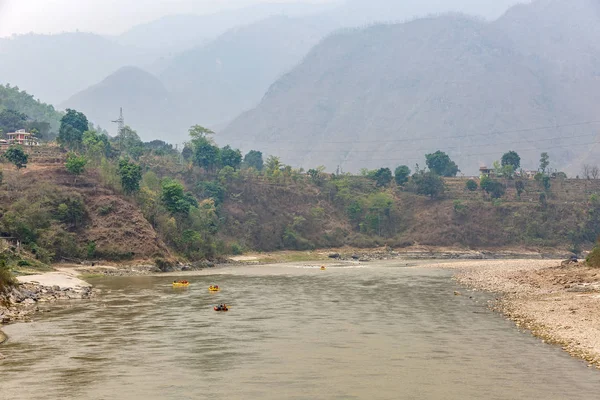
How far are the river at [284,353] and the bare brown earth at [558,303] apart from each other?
5.05ft

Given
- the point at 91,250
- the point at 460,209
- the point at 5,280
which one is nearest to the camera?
the point at 5,280

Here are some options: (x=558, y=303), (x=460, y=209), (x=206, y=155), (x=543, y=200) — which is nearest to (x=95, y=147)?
(x=206, y=155)

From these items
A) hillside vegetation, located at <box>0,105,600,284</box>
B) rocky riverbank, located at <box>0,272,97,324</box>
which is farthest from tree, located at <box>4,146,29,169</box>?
rocky riverbank, located at <box>0,272,97,324</box>

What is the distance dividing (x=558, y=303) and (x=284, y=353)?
26849 millimetres

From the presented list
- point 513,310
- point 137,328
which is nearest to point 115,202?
point 137,328

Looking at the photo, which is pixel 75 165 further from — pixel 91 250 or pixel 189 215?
pixel 189 215

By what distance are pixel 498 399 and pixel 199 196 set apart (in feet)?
525

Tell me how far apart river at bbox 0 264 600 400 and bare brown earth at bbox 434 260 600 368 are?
5.05ft

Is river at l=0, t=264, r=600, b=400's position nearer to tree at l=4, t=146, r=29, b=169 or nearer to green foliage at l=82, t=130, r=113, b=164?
tree at l=4, t=146, r=29, b=169

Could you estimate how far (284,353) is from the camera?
38625 millimetres

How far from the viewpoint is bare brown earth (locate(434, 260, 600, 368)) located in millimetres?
39781

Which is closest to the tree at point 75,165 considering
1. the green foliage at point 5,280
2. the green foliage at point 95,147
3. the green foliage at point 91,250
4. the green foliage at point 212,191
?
the green foliage at point 95,147

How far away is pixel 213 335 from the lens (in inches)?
1774

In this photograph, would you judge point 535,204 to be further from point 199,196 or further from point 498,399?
point 498,399
